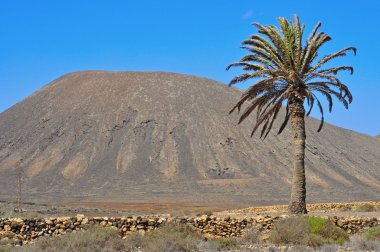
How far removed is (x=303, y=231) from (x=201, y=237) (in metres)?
2.92

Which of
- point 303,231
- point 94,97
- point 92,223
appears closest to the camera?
point 303,231

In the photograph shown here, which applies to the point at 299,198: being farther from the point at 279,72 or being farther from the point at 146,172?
the point at 146,172

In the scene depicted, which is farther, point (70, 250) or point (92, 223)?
point (92, 223)

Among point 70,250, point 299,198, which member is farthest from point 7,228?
point 299,198

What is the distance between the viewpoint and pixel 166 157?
269ft

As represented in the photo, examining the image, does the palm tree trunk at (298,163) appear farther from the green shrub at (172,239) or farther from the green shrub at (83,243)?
the green shrub at (83,243)

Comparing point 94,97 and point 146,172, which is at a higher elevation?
point 94,97

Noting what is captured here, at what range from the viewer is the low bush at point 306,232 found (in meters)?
13.7

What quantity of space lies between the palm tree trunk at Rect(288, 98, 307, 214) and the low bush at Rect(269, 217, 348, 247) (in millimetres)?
6006

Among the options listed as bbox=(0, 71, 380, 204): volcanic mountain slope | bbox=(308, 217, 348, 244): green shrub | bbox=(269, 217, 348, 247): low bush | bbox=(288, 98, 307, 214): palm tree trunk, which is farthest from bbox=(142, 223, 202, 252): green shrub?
bbox=(0, 71, 380, 204): volcanic mountain slope

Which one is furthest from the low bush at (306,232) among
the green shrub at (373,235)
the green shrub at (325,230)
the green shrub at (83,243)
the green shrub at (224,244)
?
the green shrub at (83,243)

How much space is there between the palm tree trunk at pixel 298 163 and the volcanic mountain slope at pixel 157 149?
4056 centimetres

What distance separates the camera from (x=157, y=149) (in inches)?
3292

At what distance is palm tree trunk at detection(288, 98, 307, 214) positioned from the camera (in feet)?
69.9
